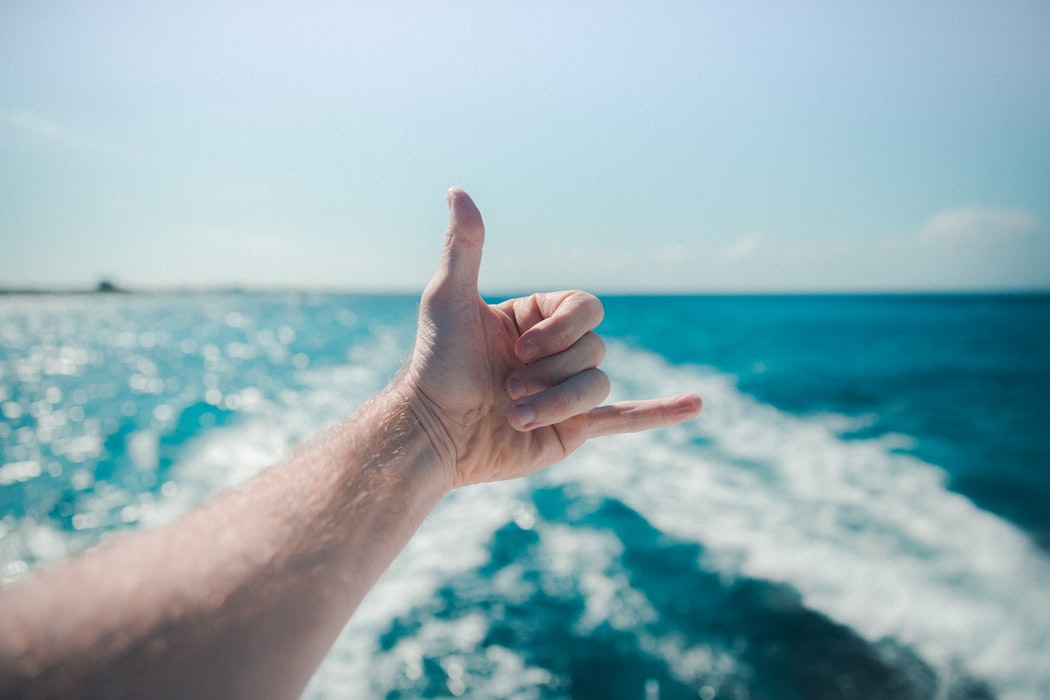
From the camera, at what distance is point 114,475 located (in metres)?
8.02

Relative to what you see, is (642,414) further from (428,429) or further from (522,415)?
(428,429)

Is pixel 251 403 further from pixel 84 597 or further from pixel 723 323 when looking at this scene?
pixel 723 323

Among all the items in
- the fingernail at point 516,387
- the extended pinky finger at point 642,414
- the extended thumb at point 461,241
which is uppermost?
the extended thumb at point 461,241

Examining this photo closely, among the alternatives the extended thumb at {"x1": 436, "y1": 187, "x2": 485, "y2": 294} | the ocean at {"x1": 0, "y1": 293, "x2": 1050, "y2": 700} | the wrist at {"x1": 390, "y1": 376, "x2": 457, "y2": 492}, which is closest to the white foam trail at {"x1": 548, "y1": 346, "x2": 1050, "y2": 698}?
the ocean at {"x1": 0, "y1": 293, "x2": 1050, "y2": 700}

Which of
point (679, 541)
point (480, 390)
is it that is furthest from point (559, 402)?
point (679, 541)

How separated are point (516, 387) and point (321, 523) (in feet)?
2.72

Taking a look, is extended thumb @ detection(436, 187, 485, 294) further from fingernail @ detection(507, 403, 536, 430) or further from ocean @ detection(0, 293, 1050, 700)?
ocean @ detection(0, 293, 1050, 700)

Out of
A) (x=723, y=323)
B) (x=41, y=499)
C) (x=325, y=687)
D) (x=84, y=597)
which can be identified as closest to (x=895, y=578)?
(x=325, y=687)

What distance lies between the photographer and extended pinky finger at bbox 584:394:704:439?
216 centimetres

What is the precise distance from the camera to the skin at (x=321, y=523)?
40.8 inches

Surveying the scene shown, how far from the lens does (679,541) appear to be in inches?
233

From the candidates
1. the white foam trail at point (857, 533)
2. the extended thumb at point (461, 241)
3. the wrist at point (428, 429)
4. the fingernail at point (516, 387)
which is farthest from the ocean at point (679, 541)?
the extended thumb at point (461, 241)

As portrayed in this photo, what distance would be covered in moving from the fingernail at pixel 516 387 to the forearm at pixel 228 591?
0.52m

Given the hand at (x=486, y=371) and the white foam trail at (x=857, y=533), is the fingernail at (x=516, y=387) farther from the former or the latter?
the white foam trail at (x=857, y=533)
